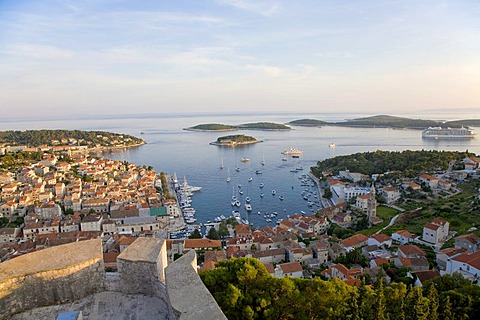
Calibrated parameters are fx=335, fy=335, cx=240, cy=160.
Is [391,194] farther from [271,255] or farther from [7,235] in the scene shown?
[7,235]

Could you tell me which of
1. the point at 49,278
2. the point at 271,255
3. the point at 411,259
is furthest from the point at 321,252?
the point at 49,278

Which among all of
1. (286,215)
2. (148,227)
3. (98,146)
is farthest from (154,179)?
(98,146)

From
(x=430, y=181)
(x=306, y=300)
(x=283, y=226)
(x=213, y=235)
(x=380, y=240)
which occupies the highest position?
(x=306, y=300)

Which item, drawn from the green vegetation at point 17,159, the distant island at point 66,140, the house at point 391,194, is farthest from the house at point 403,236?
the distant island at point 66,140

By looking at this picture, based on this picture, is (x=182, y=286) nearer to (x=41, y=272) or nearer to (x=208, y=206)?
(x=41, y=272)

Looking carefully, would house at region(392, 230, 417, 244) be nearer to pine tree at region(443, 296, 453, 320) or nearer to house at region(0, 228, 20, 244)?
pine tree at region(443, 296, 453, 320)

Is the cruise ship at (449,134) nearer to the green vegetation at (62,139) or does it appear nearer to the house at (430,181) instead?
the house at (430,181)
